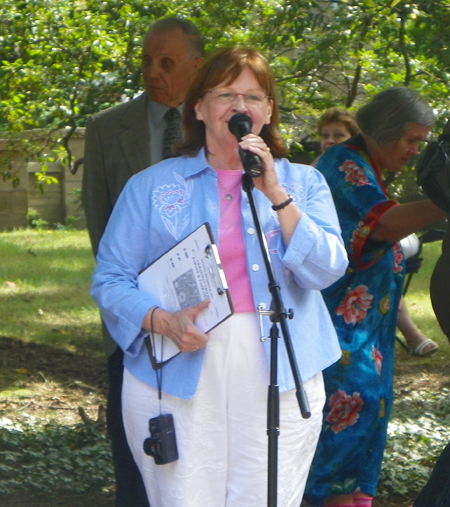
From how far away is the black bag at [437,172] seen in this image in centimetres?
313

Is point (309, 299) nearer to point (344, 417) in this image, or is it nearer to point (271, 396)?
point (271, 396)

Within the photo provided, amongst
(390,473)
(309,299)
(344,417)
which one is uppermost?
(309,299)

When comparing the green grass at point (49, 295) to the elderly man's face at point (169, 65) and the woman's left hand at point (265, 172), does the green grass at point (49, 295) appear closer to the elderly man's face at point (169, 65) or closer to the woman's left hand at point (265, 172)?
the elderly man's face at point (169, 65)

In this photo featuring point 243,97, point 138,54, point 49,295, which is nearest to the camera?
point 243,97

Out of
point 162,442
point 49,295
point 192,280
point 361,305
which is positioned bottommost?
point 49,295

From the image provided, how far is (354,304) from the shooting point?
3959 mm

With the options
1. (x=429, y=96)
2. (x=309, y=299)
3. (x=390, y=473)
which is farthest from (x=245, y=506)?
(x=429, y=96)

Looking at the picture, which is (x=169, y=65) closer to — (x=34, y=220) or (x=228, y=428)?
(x=228, y=428)

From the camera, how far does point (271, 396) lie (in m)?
2.43

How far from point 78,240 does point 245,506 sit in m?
11.4

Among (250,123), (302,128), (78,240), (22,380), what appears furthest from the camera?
(78,240)

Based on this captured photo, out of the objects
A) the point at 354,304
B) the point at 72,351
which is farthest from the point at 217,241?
the point at 72,351

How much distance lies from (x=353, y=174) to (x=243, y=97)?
49.7 inches

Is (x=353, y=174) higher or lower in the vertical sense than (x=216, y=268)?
higher
